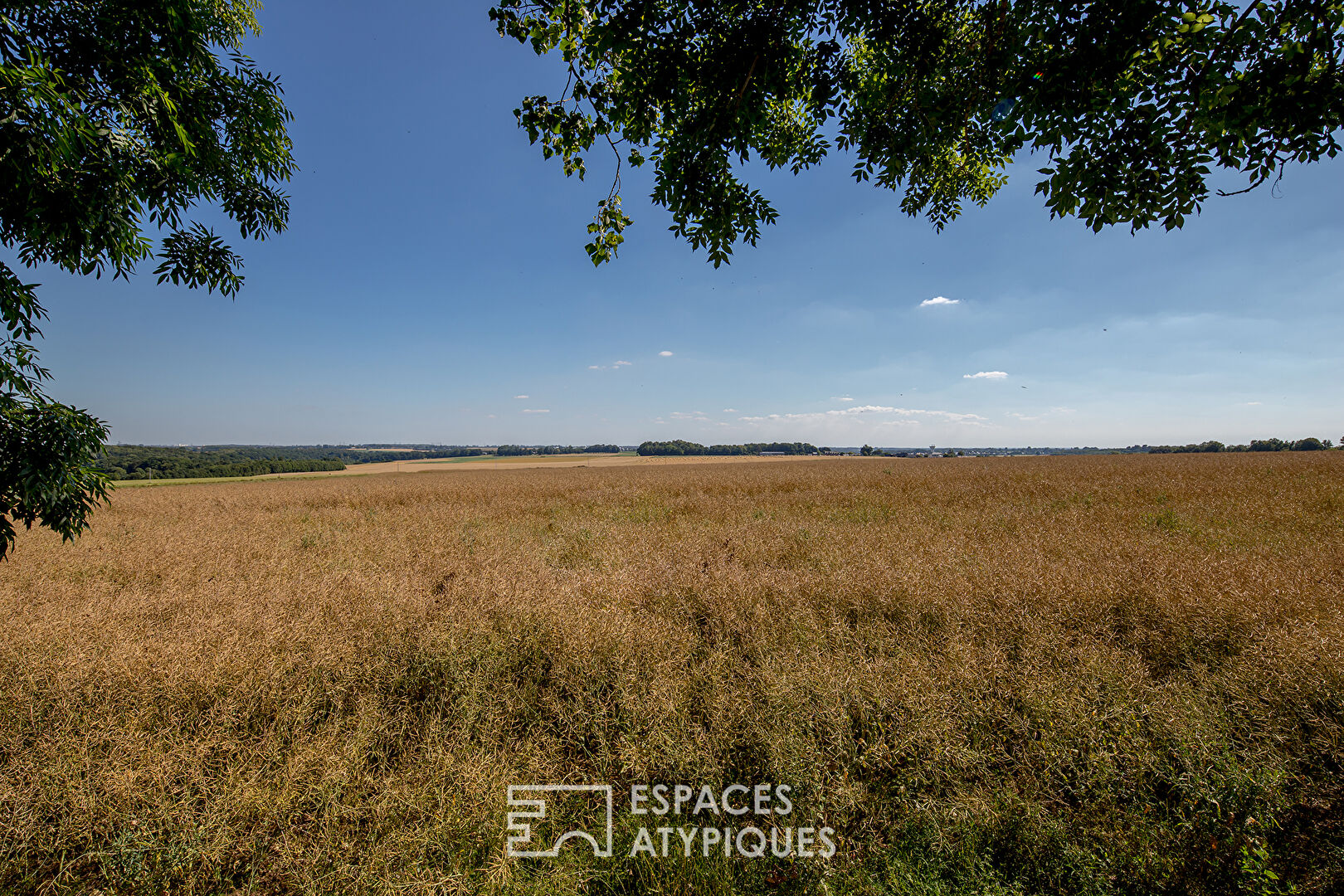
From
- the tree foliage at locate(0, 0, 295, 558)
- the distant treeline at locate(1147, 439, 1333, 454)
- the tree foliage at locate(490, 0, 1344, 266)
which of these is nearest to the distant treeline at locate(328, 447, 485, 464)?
the tree foliage at locate(0, 0, 295, 558)

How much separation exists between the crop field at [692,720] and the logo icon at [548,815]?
0.06 meters

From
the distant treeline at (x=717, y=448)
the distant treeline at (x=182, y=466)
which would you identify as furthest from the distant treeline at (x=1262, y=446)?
the distant treeline at (x=182, y=466)

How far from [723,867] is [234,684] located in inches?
145

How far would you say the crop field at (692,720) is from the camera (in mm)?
2115

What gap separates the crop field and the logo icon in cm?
6

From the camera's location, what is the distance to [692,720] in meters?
3.01

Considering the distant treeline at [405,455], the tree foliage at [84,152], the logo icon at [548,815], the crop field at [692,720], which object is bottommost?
the distant treeline at [405,455]

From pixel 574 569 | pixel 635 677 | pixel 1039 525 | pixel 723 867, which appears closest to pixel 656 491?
pixel 574 569

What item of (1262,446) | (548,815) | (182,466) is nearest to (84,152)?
(548,815)

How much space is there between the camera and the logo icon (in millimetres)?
2260

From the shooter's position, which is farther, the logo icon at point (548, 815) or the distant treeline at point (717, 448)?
the distant treeline at point (717, 448)

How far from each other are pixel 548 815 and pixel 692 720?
1068 millimetres

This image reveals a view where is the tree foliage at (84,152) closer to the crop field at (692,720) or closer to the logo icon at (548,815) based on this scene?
the crop field at (692,720)

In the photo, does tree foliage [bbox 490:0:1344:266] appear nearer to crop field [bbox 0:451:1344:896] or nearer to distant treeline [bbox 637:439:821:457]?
crop field [bbox 0:451:1344:896]
